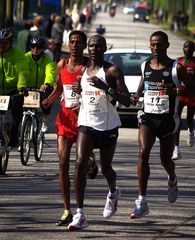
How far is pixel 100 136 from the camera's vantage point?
10.7 meters

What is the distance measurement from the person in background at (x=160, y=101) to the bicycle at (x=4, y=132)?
119 inches

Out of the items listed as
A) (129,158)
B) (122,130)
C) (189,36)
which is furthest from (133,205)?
(189,36)

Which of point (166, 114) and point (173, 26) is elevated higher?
point (166, 114)

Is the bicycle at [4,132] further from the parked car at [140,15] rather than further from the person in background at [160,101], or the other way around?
the parked car at [140,15]

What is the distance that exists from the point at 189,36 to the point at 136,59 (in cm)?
6486

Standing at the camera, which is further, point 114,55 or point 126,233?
point 114,55

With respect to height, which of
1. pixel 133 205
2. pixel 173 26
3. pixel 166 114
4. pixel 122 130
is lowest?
pixel 173 26

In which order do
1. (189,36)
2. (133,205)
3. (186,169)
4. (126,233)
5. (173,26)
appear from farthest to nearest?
(173,26), (189,36), (186,169), (133,205), (126,233)

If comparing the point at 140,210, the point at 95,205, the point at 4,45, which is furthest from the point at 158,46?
the point at 4,45

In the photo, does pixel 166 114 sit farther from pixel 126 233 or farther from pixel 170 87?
pixel 126 233

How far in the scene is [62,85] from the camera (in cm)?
1127

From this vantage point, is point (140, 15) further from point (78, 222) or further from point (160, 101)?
point (78, 222)

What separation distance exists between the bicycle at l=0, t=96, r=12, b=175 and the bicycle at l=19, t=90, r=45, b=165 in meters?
0.72

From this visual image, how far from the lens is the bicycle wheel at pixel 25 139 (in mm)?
15719
